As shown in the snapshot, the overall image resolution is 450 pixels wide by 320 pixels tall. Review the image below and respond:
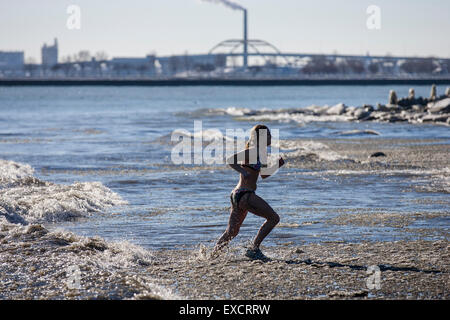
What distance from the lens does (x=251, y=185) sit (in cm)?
817

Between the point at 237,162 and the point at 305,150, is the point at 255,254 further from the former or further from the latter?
the point at 305,150

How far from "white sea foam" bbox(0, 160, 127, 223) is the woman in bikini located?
3862 mm

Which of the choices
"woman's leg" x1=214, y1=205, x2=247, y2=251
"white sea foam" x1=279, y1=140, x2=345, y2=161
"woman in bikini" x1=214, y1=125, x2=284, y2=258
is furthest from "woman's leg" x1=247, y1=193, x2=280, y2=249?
"white sea foam" x1=279, y1=140, x2=345, y2=161

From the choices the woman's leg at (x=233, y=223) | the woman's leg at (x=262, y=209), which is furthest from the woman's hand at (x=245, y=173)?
the woman's leg at (x=233, y=223)

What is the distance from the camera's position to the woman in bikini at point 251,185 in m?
7.99

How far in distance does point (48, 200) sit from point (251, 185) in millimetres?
5097

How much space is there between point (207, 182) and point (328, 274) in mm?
8278

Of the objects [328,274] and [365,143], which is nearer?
[328,274]

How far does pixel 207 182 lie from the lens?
15.6 m

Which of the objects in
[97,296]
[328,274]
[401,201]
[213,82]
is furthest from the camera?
[213,82]

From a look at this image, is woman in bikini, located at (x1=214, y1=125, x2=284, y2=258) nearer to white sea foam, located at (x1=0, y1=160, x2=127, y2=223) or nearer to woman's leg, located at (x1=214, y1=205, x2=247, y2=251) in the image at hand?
woman's leg, located at (x1=214, y1=205, x2=247, y2=251)
